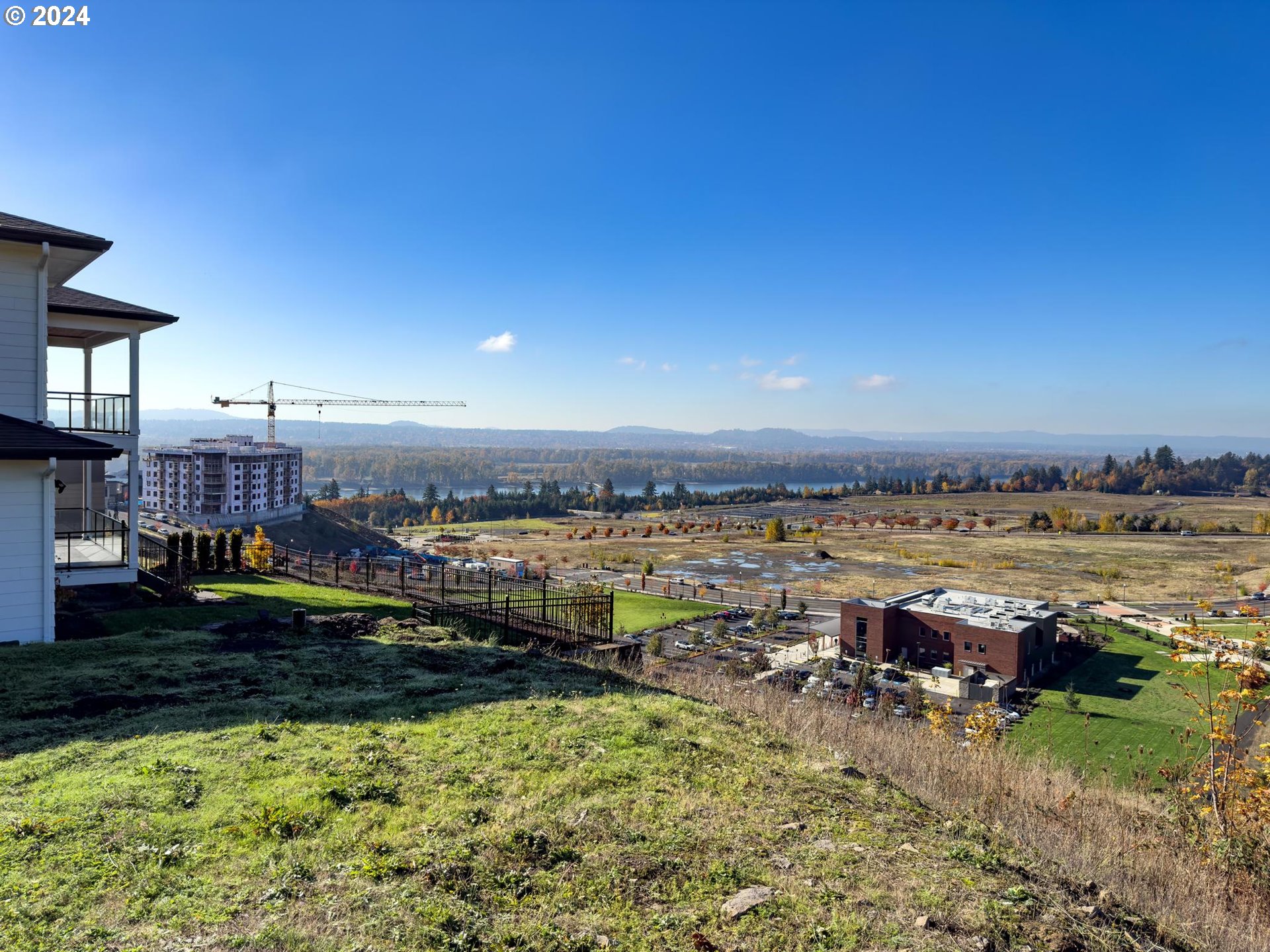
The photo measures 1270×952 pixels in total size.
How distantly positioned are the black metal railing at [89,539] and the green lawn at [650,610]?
25.8m

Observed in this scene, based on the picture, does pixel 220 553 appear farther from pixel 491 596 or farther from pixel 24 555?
pixel 491 596

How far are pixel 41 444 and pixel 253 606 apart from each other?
15.3 feet

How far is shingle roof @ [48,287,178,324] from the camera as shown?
10.8m

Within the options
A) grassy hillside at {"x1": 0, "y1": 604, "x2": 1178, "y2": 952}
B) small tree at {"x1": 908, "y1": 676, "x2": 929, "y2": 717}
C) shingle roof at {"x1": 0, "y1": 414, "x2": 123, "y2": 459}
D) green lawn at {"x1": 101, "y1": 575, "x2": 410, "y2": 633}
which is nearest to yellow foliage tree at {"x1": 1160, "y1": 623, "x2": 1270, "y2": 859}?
grassy hillside at {"x1": 0, "y1": 604, "x2": 1178, "y2": 952}

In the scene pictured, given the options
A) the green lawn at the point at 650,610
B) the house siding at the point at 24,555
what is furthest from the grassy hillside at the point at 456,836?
the green lawn at the point at 650,610

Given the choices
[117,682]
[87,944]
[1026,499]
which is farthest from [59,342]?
[1026,499]

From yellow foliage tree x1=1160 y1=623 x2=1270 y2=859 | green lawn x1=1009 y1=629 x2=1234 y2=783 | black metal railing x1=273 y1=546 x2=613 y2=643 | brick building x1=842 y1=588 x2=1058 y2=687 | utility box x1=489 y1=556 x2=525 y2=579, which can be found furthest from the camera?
utility box x1=489 y1=556 x2=525 y2=579

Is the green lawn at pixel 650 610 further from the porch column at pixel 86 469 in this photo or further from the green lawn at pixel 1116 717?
the porch column at pixel 86 469

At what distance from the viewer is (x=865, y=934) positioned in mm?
3678

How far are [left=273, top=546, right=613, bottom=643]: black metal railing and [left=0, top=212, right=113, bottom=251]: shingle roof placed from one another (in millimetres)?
7140

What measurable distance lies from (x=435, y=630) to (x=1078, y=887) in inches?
341

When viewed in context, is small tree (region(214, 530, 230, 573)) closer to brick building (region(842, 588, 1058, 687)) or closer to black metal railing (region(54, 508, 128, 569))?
black metal railing (region(54, 508, 128, 569))

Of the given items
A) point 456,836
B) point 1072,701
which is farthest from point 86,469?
point 1072,701

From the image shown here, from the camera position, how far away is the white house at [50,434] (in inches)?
344
